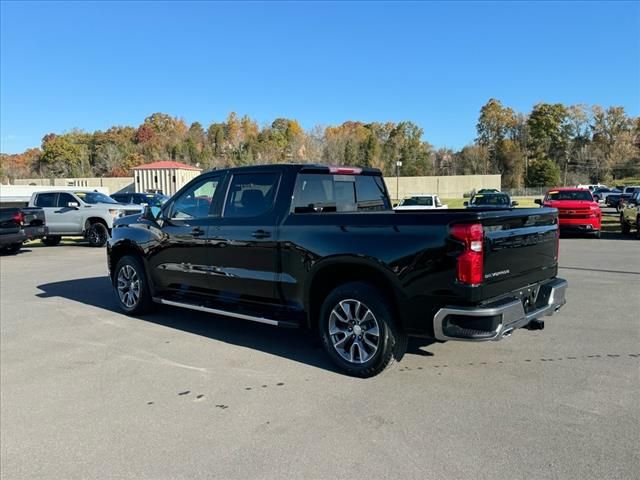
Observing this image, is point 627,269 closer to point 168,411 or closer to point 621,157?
point 168,411

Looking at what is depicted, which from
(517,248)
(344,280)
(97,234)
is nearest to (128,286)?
(344,280)

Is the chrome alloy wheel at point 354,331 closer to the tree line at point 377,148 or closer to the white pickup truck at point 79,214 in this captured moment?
the white pickup truck at point 79,214

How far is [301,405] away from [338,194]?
2.51m

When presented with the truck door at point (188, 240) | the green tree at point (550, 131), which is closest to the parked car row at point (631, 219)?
the truck door at point (188, 240)

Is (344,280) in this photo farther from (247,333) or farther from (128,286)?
(128,286)

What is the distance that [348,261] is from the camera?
471 centimetres

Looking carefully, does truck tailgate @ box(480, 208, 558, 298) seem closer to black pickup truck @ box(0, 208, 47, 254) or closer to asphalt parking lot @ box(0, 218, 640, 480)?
asphalt parking lot @ box(0, 218, 640, 480)

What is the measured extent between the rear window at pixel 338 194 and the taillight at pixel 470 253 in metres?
1.86

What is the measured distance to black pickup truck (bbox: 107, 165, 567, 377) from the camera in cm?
415

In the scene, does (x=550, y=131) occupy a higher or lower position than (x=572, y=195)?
higher

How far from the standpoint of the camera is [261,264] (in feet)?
17.9


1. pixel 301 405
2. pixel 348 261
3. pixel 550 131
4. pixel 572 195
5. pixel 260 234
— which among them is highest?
pixel 550 131

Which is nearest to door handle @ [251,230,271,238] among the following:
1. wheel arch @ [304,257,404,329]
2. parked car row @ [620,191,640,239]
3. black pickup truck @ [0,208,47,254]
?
wheel arch @ [304,257,404,329]

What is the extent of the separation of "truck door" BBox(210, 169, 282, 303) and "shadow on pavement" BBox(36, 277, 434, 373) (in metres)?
0.58
